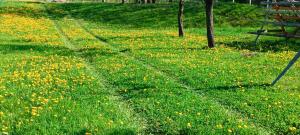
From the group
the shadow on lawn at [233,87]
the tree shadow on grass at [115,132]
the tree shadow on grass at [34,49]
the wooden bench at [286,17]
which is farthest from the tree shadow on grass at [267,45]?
the tree shadow on grass at [115,132]

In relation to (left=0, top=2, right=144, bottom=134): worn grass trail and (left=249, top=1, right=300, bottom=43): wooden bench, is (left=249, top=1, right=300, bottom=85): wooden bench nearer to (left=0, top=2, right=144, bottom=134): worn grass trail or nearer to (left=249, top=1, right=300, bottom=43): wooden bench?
(left=249, top=1, right=300, bottom=43): wooden bench

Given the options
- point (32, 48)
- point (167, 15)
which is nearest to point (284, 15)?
point (32, 48)

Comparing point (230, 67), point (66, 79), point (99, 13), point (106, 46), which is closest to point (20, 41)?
point (106, 46)

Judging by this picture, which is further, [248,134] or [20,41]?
[20,41]

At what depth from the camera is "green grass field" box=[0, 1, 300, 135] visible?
9.56m

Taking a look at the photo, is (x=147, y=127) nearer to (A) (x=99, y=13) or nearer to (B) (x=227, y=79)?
(B) (x=227, y=79)

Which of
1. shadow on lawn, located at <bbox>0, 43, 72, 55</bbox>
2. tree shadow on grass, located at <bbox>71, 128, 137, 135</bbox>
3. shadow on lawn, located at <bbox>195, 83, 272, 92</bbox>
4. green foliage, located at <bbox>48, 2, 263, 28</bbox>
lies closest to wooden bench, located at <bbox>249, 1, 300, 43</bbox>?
shadow on lawn, located at <bbox>195, 83, 272, 92</bbox>

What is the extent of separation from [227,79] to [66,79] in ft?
20.0

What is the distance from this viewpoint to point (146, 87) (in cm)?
1348

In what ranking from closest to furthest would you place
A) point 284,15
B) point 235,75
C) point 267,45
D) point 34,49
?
point 235,75 < point 284,15 < point 34,49 < point 267,45

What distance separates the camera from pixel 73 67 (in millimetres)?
16984

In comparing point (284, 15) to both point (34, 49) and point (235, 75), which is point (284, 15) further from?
point (34, 49)

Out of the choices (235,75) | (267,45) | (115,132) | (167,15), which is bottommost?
(267,45)

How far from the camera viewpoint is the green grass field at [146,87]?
9.56 meters
